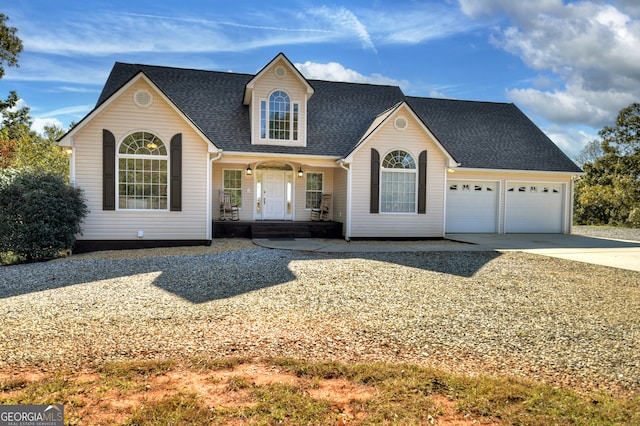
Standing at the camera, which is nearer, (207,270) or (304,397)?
(304,397)

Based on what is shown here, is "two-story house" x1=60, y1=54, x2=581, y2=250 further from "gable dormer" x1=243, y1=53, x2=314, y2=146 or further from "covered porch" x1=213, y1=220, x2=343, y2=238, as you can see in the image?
"covered porch" x1=213, y1=220, x2=343, y2=238

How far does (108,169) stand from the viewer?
12.0m

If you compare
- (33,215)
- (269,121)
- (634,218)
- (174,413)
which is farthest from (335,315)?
(634,218)

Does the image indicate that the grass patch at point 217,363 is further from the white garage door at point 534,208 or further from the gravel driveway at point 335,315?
the white garage door at point 534,208

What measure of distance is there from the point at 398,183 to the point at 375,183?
95 centimetres

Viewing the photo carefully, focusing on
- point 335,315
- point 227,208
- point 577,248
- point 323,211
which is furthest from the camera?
point 323,211

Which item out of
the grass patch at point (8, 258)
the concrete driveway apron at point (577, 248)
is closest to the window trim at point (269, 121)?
the concrete driveway apron at point (577, 248)

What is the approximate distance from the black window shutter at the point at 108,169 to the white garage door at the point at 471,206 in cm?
1273

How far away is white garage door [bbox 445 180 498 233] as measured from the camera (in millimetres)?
17312

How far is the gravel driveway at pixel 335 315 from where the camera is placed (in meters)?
4.06

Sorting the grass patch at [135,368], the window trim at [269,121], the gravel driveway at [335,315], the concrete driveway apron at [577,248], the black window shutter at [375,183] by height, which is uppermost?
the window trim at [269,121]

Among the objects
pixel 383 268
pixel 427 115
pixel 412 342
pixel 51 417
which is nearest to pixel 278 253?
pixel 383 268

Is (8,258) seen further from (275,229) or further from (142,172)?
(275,229)

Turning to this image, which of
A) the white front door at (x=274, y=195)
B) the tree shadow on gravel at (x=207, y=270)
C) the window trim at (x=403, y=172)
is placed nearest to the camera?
the tree shadow on gravel at (x=207, y=270)
